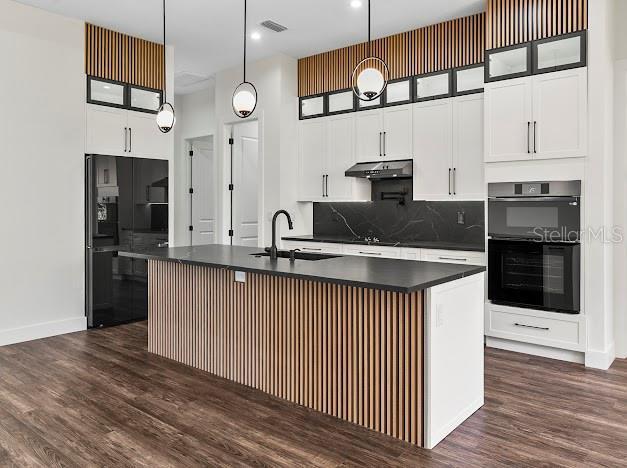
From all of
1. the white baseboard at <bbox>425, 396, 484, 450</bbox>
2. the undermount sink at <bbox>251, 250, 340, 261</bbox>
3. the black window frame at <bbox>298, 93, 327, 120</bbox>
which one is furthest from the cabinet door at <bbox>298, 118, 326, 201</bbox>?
the white baseboard at <bbox>425, 396, 484, 450</bbox>

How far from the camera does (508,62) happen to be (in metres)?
4.37

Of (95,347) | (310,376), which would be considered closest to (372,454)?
(310,376)

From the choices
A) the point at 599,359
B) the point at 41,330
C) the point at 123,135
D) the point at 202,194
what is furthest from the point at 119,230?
the point at 599,359

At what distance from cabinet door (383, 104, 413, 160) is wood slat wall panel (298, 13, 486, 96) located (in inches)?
16.4

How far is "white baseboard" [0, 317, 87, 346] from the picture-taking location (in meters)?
4.57

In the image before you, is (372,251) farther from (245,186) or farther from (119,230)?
(119,230)

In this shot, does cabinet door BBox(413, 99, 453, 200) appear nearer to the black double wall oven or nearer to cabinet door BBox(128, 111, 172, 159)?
the black double wall oven

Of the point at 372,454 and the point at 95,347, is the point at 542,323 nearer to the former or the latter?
the point at 372,454

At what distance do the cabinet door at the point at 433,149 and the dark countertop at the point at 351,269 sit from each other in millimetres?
1926

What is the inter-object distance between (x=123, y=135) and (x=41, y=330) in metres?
2.24

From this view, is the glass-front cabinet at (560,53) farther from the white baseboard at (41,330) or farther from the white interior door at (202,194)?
the white interior door at (202,194)

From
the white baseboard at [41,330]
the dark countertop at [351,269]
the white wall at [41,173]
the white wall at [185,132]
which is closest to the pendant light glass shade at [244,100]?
the dark countertop at [351,269]

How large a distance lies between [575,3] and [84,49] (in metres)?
4.73

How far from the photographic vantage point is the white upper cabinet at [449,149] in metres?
4.86
